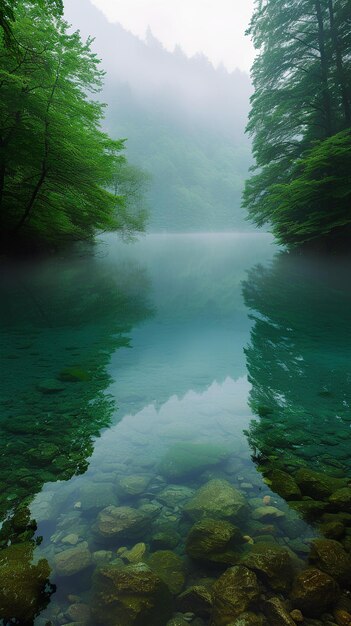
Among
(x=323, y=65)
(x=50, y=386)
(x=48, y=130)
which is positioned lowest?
(x=50, y=386)

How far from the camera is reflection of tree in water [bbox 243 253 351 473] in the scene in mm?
5395

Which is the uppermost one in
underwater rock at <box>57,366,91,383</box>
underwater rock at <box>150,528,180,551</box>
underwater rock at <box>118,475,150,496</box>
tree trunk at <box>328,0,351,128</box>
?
tree trunk at <box>328,0,351,128</box>

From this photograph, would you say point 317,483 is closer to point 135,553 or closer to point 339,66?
point 135,553

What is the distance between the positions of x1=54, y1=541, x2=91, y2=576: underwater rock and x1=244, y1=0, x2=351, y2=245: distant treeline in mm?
20537

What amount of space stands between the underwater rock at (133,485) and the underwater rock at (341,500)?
237cm

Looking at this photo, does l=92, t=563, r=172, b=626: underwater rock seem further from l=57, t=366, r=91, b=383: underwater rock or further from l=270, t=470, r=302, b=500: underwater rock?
l=57, t=366, r=91, b=383: underwater rock

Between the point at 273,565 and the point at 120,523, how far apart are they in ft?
5.61

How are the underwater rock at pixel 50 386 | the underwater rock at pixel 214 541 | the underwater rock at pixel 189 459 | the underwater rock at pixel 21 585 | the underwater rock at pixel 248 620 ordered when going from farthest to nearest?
1. the underwater rock at pixel 50 386
2. the underwater rock at pixel 189 459
3. the underwater rock at pixel 214 541
4. the underwater rock at pixel 21 585
5. the underwater rock at pixel 248 620

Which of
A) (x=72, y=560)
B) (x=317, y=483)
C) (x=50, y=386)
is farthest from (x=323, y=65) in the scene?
(x=72, y=560)

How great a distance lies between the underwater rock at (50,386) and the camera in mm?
7262

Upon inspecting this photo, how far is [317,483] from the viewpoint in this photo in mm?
4246

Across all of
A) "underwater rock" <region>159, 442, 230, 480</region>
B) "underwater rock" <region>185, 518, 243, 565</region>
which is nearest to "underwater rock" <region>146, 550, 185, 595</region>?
"underwater rock" <region>185, 518, 243, 565</region>

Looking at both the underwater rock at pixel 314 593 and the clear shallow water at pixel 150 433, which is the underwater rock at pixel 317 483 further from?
the underwater rock at pixel 314 593

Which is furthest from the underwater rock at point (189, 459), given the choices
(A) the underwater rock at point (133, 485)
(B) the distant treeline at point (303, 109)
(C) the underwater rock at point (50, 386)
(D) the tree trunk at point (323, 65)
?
(D) the tree trunk at point (323, 65)
